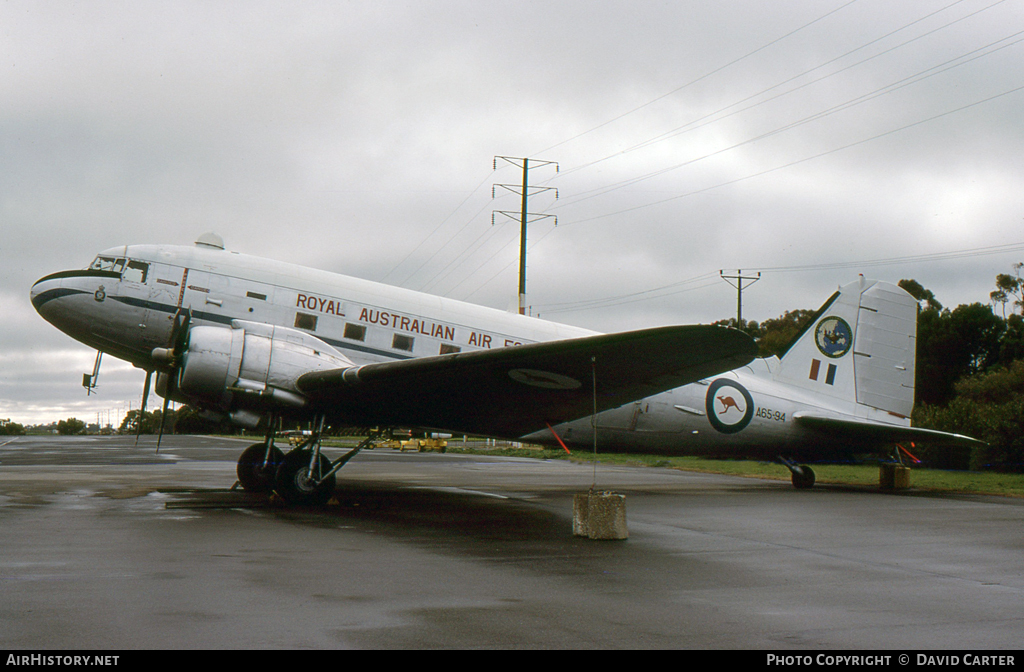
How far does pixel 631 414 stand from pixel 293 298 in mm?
6335

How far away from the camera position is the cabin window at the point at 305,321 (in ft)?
39.8

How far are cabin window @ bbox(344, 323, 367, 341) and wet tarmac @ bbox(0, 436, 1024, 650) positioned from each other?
105 inches

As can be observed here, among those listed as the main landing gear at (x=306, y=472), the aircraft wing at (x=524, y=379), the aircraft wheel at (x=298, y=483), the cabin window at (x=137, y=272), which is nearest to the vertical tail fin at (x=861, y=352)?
→ the aircraft wing at (x=524, y=379)

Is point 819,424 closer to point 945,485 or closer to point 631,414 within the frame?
point 631,414

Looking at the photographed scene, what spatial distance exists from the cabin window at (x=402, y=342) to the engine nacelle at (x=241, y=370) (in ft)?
5.75

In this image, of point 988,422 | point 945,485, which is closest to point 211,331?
point 945,485

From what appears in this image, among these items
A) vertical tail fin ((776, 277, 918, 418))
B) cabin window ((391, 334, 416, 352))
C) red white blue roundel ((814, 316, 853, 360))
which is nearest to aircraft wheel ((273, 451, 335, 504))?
cabin window ((391, 334, 416, 352))

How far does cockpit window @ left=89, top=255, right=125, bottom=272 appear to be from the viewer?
12.0 meters

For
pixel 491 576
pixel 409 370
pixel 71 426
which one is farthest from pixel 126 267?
pixel 71 426

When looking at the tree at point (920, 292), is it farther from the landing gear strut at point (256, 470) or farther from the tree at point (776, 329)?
the landing gear strut at point (256, 470)

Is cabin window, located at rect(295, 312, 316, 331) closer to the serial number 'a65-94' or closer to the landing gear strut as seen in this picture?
the landing gear strut

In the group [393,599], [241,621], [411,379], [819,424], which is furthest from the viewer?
[819,424]
